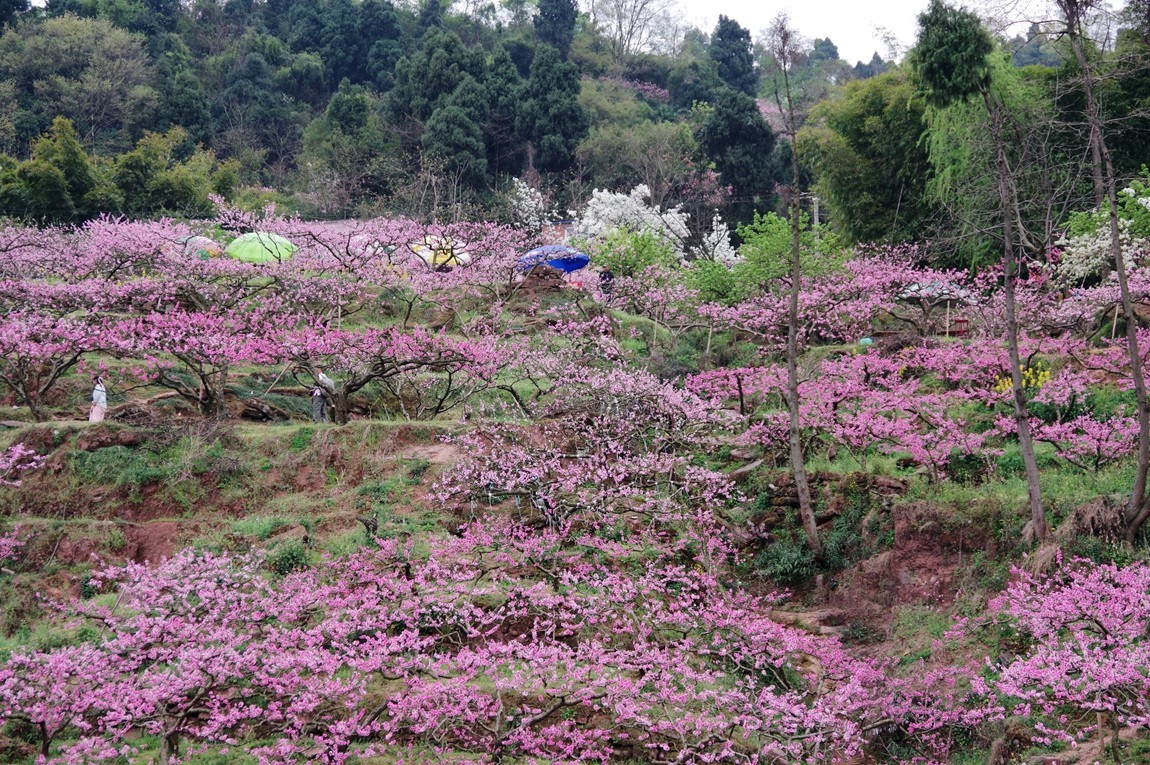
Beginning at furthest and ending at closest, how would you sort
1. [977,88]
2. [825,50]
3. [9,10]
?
[825,50] < [9,10] < [977,88]

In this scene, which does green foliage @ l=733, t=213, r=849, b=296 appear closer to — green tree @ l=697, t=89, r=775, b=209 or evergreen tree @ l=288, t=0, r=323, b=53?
green tree @ l=697, t=89, r=775, b=209

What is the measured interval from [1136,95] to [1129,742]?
19.5 meters

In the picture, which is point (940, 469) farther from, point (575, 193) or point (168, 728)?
point (575, 193)

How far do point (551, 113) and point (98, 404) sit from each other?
1282 inches

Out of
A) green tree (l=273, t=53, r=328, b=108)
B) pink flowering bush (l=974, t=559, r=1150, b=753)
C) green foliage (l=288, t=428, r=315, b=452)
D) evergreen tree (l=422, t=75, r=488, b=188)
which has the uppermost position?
green tree (l=273, t=53, r=328, b=108)

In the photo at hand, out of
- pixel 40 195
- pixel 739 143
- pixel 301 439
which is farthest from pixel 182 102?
pixel 301 439

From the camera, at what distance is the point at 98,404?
16547 mm

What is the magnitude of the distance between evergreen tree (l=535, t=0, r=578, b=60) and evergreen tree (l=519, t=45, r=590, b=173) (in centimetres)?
1404

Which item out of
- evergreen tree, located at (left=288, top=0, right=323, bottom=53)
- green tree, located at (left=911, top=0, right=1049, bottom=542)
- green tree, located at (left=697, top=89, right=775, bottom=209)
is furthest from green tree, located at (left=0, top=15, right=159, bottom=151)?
green tree, located at (left=911, top=0, right=1049, bottom=542)

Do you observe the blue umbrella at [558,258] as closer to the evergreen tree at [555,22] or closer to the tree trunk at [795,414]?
the tree trunk at [795,414]

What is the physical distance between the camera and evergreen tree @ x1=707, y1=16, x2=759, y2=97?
5928cm

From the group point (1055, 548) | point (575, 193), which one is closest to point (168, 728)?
point (1055, 548)

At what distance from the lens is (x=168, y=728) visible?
9.50 metres

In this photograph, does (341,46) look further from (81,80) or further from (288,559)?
(288,559)
